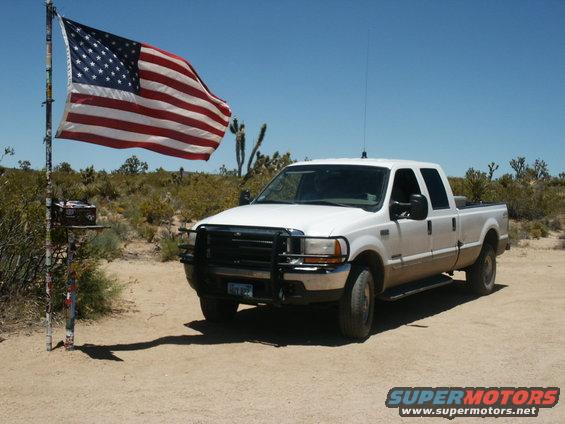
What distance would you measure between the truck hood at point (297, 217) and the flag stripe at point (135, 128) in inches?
34.9

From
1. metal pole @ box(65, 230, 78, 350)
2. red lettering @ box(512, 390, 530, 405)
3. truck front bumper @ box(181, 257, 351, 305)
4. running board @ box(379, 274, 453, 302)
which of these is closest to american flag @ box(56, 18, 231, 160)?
metal pole @ box(65, 230, 78, 350)

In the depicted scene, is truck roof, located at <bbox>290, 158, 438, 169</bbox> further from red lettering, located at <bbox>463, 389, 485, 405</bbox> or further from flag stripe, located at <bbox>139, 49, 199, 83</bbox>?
red lettering, located at <bbox>463, 389, 485, 405</bbox>

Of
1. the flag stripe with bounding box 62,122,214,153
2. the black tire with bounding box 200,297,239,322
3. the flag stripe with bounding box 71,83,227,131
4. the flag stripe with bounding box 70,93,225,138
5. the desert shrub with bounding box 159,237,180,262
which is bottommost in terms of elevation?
the black tire with bounding box 200,297,239,322

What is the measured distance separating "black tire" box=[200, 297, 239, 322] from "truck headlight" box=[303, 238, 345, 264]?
5.40 ft

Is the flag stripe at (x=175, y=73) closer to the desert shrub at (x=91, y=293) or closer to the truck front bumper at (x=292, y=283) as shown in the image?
the truck front bumper at (x=292, y=283)

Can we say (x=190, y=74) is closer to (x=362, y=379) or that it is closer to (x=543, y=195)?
(x=362, y=379)

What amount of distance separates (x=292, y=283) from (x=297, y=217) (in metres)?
0.75

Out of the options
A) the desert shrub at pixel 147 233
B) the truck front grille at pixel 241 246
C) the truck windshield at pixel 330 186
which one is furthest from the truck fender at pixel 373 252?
the desert shrub at pixel 147 233

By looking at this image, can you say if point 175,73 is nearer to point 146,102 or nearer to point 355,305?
point 146,102

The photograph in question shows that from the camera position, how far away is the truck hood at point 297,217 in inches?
277

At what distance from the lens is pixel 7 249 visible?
26.2 feet

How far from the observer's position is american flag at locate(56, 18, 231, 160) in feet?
21.5

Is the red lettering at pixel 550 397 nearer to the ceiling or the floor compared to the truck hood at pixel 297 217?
nearer to the floor

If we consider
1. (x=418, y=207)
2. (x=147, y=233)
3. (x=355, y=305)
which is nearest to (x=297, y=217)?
(x=355, y=305)
